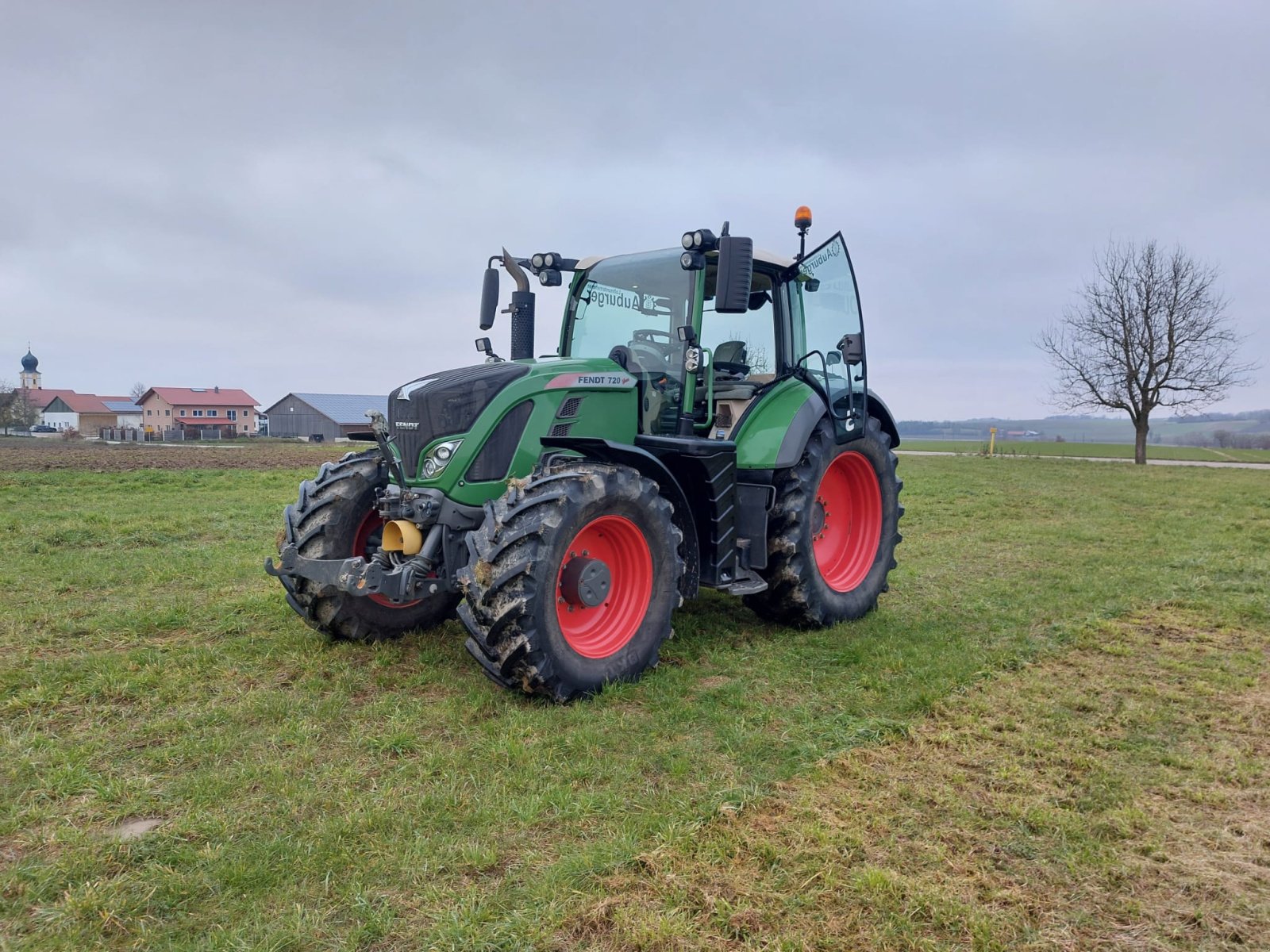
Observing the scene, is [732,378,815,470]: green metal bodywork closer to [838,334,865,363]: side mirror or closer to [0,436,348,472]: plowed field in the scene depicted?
[838,334,865,363]: side mirror

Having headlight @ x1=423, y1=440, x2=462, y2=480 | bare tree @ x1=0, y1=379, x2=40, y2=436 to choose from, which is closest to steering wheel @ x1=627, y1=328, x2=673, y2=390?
headlight @ x1=423, y1=440, x2=462, y2=480

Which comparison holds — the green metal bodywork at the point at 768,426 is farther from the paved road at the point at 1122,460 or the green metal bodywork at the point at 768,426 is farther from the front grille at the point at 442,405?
the paved road at the point at 1122,460

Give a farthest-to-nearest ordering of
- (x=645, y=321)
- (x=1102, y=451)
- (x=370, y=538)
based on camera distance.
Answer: (x=1102, y=451) < (x=645, y=321) < (x=370, y=538)

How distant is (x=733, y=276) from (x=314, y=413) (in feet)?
220

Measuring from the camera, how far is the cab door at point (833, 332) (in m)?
6.11

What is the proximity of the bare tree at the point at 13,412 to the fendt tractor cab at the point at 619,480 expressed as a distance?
55.7m

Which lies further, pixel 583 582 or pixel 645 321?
pixel 645 321

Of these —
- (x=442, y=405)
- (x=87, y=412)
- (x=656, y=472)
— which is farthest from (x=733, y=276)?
(x=87, y=412)

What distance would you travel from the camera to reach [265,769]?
11.4 feet

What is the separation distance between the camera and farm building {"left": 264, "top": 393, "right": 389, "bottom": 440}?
64.9m

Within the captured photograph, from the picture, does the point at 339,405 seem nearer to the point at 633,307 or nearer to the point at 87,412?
the point at 87,412

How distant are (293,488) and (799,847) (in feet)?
47.9

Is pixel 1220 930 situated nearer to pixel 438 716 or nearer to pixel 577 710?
pixel 577 710

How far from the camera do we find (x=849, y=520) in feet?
22.0
